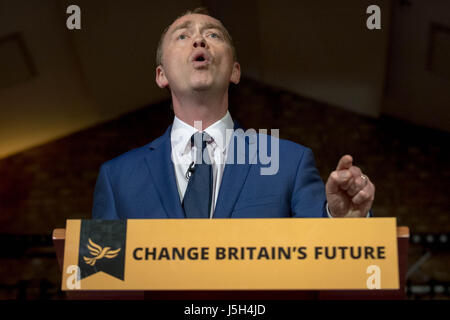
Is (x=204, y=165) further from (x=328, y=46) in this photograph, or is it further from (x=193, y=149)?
(x=328, y=46)

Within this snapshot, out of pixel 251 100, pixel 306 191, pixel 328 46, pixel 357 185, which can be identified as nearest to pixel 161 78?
pixel 306 191

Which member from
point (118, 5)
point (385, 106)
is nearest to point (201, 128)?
point (118, 5)

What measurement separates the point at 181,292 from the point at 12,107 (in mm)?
3524

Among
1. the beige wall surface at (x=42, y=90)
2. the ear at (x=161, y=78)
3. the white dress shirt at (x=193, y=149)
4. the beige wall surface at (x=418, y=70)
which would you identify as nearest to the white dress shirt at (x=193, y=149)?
the white dress shirt at (x=193, y=149)

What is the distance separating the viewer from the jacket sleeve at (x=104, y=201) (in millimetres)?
1483

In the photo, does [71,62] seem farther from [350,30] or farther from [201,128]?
[201,128]

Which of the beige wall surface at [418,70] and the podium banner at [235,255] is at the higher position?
the beige wall surface at [418,70]

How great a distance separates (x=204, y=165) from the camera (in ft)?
4.79

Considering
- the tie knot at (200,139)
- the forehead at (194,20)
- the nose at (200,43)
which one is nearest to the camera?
the tie knot at (200,139)

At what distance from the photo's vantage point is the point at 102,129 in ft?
18.2

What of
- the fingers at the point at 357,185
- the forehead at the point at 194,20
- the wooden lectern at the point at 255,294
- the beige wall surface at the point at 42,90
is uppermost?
the beige wall surface at the point at 42,90

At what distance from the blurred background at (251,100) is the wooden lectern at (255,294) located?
2.59m

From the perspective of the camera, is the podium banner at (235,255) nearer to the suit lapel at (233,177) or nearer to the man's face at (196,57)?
the suit lapel at (233,177)

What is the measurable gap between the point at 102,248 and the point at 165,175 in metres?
0.44
